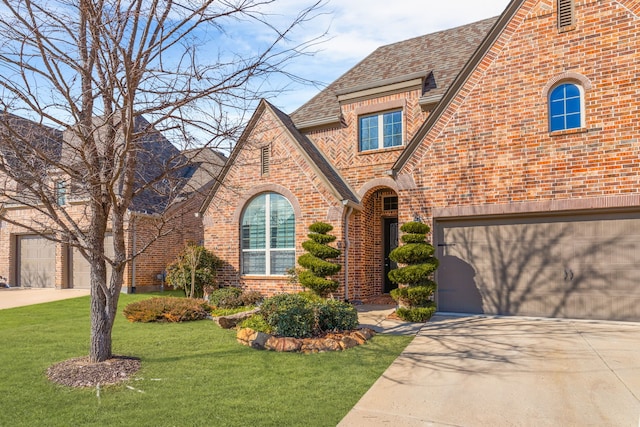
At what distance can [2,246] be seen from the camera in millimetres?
20266

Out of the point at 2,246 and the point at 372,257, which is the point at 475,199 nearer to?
the point at 372,257

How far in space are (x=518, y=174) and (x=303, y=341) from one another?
6.43m

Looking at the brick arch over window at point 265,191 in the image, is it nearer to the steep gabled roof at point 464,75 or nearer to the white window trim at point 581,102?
the steep gabled roof at point 464,75

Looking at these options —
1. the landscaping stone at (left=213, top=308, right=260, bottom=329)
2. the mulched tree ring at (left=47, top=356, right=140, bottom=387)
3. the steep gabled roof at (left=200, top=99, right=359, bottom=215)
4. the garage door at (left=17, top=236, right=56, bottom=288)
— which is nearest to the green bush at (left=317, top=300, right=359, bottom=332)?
the landscaping stone at (left=213, top=308, right=260, bottom=329)

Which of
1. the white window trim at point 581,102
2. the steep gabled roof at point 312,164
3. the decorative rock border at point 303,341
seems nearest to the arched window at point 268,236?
the steep gabled roof at point 312,164

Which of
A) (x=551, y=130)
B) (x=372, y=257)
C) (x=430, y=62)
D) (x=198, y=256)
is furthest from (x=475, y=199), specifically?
(x=198, y=256)

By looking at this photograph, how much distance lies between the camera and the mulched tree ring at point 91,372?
559 cm

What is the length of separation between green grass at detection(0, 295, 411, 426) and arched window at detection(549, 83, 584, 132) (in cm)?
610

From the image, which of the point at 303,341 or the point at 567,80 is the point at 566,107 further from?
the point at 303,341

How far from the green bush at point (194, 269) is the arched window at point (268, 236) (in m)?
1.07

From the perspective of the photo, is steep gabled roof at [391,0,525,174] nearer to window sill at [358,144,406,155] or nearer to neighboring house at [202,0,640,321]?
neighboring house at [202,0,640,321]

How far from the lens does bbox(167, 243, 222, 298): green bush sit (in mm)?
12836

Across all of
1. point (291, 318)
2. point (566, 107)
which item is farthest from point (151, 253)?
point (566, 107)

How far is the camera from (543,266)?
30.8 ft
